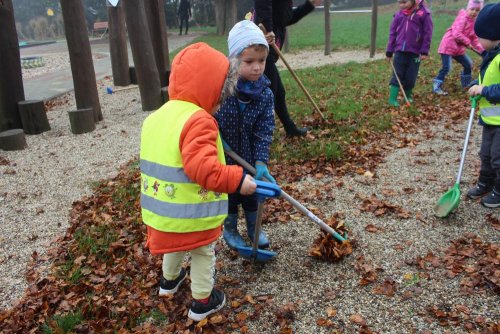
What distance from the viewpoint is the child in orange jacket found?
2.26 meters

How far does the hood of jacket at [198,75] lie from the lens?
235cm

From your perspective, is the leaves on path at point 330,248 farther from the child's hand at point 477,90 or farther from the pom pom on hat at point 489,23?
the pom pom on hat at point 489,23

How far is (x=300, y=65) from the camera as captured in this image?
519 inches

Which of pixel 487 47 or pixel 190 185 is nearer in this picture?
pixel 190 185

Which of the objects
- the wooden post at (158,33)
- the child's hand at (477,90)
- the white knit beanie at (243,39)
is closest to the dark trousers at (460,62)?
the child's hand at (477,90)

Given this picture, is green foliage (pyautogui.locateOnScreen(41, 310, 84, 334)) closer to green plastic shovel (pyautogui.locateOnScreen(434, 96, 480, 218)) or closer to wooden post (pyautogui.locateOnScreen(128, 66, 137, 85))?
green plastic shovel (pyautogui.locateOnScreen(434, 96, 480, 218))

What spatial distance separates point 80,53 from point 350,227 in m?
6.07

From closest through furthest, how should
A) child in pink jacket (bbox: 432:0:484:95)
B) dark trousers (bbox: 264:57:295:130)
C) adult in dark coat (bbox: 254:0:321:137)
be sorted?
adult in dark coat (bbox: 254:0:321:137) → dark trousers (bbox: 264:57:295:130) → child in pink jacket (bbox: 432:0:484:95)

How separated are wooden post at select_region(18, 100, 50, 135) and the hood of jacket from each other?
5937mm

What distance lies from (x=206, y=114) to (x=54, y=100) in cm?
951

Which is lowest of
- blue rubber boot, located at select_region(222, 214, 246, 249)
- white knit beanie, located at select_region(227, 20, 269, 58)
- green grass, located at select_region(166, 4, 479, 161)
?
blue rubber boot, located at select_region(222, 214, 246, 249)

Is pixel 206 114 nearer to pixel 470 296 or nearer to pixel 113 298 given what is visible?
pixel 113 298

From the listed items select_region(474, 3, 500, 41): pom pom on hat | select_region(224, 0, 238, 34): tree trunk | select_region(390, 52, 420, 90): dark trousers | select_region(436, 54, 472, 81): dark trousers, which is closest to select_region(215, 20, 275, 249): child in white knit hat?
select_region(474, 3, 500, 41): pom pom on hat

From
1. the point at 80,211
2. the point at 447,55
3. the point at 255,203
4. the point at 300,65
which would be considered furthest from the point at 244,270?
the point at 300,65
